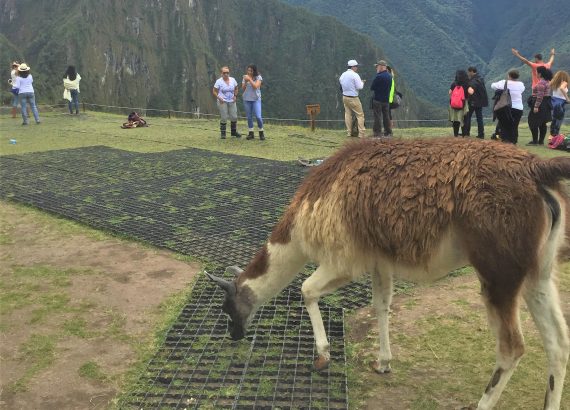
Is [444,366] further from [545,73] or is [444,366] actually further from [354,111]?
[354,111]

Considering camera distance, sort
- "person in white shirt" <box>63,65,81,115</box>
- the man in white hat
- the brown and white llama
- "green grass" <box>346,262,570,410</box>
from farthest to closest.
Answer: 1. "person in white shirt" <box>63,65,81,115</box>
2. the man in white hat
3. "green grass" <box>346,262,570,410</box>
4. the brown and white llama

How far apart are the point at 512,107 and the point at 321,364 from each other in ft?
32.8

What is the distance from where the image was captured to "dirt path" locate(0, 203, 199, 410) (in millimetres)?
3596

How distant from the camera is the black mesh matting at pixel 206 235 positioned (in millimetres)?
3529

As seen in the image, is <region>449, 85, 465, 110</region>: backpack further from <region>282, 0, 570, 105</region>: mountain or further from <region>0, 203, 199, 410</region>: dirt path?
<region>282, 0, 570, 105</region>: mountain

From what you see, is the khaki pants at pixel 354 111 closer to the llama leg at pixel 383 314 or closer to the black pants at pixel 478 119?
the black pants at pixel 478 119

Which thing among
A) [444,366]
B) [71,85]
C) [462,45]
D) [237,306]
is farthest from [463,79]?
[462,45]

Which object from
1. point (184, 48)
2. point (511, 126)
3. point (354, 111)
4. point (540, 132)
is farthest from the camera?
point (184, 48)

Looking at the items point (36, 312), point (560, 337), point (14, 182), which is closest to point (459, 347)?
point (560, 337)

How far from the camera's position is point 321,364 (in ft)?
12.2

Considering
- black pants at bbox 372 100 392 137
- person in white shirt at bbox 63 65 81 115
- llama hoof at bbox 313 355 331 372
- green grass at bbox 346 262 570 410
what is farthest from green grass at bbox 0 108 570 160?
llama hoof at bbox 313 355 331 372

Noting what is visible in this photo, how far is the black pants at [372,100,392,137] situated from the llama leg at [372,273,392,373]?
31.4ft

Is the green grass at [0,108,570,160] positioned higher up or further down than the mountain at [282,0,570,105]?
further down

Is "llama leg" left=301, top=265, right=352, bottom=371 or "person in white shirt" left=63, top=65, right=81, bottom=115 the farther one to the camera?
"person in white shirt" left=63, top=65, right=81, bottom=115
